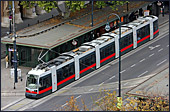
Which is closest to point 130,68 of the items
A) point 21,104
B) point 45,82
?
point 45,82

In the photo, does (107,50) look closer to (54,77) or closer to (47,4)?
(54,77)

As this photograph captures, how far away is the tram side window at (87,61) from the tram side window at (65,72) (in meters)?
1.88

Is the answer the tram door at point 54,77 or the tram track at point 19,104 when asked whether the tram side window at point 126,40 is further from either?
the tram track at point 19,104

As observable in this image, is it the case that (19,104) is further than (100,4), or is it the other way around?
(100,4)

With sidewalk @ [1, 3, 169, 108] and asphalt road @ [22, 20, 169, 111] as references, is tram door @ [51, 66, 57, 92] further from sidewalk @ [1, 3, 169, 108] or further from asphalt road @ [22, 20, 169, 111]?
sidewalk @ [1, 3, 169, 108]

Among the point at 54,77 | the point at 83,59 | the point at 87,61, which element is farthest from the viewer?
the point at 87,61

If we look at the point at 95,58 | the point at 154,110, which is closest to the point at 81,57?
the point at 95,58

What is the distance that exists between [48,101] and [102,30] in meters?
22.1

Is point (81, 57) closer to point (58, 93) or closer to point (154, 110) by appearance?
point (58, 93)

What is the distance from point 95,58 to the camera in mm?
64438

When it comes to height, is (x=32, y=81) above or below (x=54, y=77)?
below

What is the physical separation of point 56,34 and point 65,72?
38.2ft

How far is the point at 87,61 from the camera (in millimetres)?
63094

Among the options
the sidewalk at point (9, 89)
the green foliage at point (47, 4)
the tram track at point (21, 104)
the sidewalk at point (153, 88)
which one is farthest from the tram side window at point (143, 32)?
the tram track at point (21, 104)
